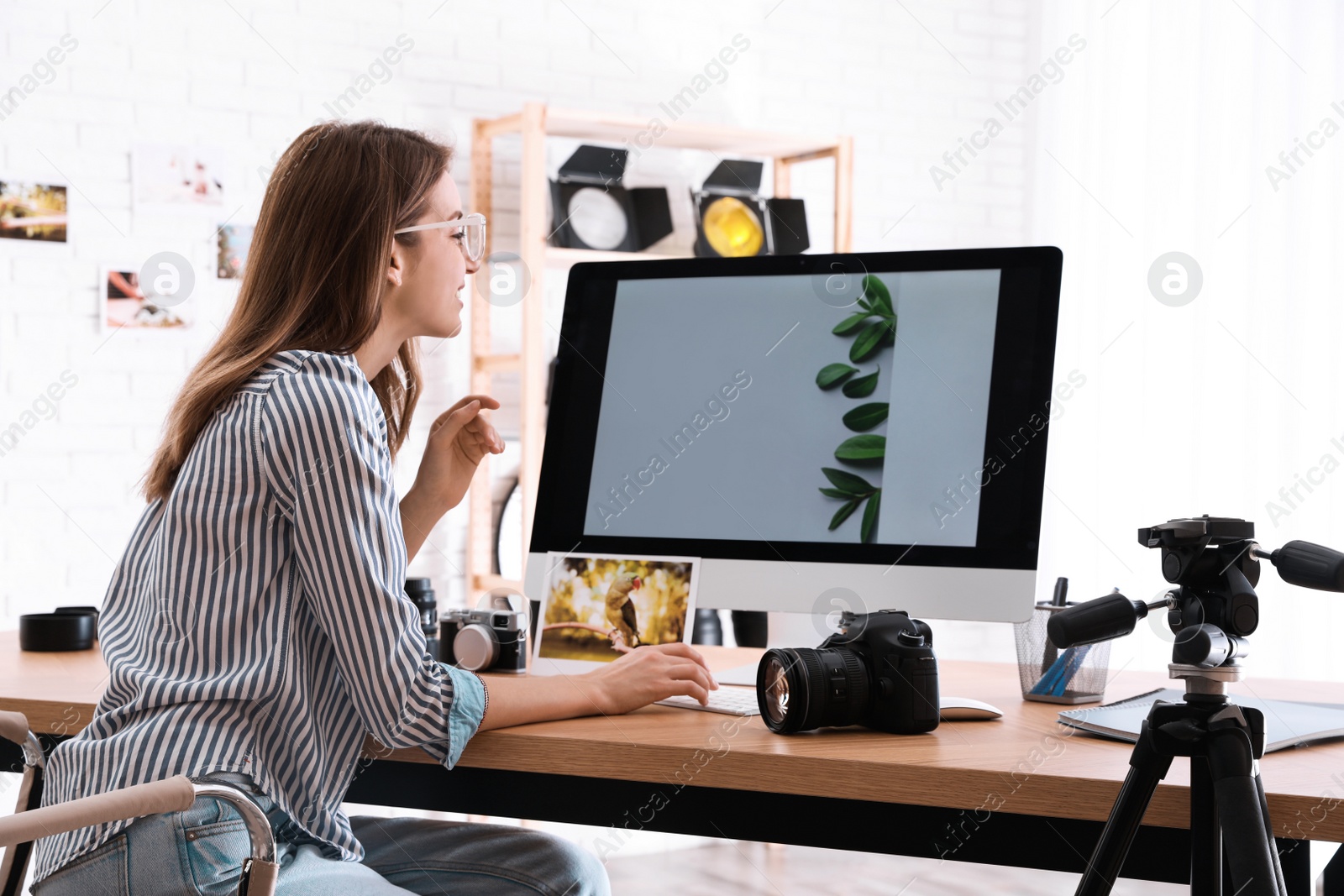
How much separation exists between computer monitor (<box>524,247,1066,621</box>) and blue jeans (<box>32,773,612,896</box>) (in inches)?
11.5

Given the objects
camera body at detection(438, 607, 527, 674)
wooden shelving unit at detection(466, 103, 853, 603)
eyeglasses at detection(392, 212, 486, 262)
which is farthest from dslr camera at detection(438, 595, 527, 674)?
wooden shelving unit at detection(466, 103, 853, 603)

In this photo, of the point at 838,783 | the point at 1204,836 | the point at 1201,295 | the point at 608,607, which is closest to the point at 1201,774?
the point at 1204,836

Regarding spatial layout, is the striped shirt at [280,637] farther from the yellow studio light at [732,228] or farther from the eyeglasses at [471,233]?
the yellow studio light at [732,228]

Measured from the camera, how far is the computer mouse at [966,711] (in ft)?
3.96

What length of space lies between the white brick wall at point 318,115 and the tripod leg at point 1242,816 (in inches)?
108

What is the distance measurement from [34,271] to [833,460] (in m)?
2.45

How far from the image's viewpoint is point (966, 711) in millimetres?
1210

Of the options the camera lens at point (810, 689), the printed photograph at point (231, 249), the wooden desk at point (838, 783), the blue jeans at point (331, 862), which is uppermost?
the printed photograph at point (231, 249)

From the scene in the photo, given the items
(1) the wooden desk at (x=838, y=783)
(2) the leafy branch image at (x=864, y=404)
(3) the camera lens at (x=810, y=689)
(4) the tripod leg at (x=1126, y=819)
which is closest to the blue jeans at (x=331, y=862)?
(1) the wooden desk at (x=838, y=783)

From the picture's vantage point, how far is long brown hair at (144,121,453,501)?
4.24ft

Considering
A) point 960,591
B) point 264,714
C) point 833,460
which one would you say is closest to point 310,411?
point 264,714

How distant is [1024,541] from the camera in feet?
4.19

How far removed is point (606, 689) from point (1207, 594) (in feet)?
1.81

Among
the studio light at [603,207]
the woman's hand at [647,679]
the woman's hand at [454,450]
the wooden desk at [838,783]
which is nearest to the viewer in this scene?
the wooden desk at [838,783]
